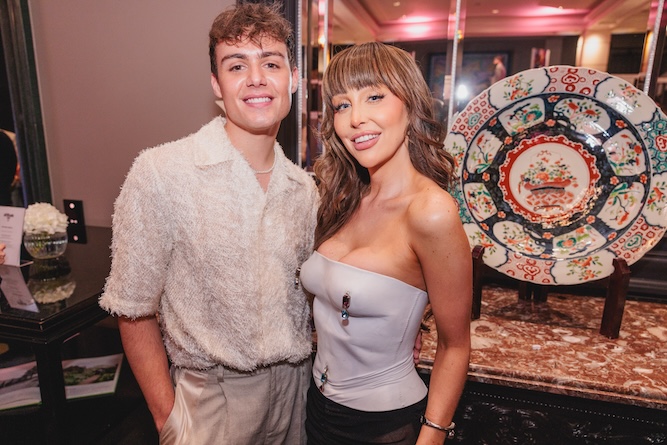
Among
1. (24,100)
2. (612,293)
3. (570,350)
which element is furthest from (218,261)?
(24,100)

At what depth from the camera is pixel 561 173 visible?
4.62 ft

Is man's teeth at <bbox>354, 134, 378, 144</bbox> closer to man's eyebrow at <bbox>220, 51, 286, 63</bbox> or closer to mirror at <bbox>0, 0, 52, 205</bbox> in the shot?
man's eyebrow at <bbox>220, 51, 286, 63</bbox>

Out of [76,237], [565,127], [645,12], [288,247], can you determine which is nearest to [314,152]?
[288,247]

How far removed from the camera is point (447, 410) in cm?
97

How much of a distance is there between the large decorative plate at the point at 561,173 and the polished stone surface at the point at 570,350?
0.19 meters

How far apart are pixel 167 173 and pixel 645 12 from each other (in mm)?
1683

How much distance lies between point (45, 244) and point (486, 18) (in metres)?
1.94

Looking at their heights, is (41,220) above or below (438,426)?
above

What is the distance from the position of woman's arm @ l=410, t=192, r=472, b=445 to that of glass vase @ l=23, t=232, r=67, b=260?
1.49m

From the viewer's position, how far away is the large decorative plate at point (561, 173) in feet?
4.18

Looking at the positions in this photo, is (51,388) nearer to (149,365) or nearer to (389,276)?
(149,365)

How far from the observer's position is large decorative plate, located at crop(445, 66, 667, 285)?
1273 millimetres

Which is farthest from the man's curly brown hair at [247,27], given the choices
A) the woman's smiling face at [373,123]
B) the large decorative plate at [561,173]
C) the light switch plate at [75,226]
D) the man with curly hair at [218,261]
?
the light switch plate at [75,226]

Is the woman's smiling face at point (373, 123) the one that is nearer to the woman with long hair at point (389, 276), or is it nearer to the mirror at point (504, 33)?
the woman with long hair at point (389, 276)
